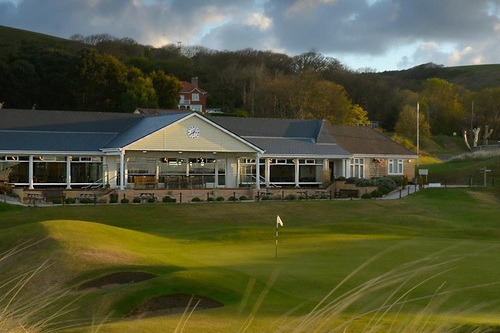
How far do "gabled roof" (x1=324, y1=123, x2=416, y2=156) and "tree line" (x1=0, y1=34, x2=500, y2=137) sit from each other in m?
16.2

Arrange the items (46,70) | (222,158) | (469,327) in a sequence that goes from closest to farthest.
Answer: (469,327) < (222,158) < (46,70)

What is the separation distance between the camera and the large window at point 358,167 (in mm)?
52750

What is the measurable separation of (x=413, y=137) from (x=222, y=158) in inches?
1571

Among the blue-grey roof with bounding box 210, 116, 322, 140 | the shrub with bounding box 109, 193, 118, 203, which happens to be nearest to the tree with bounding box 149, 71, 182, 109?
the blue-grey roof with bounding box 210, 116, 322, 140

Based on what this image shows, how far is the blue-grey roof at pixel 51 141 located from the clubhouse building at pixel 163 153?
0.06 m

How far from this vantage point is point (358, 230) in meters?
27.1

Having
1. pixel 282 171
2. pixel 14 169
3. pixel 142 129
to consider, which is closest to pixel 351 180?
pixel 282 171

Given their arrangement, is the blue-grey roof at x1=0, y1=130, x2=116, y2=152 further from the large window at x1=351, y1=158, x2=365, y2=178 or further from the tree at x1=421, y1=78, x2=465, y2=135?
the tree at x1=421, y1=78, x2=465, y2=135

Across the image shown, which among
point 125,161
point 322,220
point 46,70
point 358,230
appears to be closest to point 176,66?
point 46,70

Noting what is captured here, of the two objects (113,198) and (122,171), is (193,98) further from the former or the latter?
(113,198)

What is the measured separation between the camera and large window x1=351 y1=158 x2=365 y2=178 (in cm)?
5275

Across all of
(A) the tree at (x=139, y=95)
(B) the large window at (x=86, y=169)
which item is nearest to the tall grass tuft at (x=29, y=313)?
(B) the large window at (x=86, y=169)

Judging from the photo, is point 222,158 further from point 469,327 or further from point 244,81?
point 244,81

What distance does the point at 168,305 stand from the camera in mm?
11898
